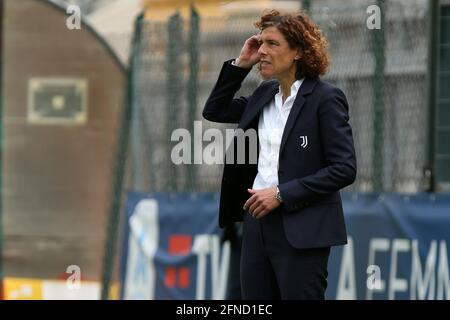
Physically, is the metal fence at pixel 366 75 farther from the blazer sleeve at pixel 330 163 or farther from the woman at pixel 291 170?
the blazer sleeve at pixel 330 163

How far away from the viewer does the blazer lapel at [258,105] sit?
16.4 feet

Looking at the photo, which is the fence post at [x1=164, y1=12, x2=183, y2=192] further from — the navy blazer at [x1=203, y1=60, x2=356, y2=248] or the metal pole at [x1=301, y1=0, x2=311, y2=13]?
the navy blazer at [x1=203, y1=60, x2=356, y2=248]

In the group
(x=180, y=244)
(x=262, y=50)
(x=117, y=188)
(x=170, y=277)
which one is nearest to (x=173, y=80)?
(x=117, y=188)

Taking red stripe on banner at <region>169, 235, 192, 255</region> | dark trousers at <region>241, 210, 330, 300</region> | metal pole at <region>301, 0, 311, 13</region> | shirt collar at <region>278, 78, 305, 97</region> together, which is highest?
metal pole at <region>301, 0, 311, 13</region>

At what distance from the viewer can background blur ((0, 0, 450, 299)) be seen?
8188 mm

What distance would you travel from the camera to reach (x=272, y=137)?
16.0ft

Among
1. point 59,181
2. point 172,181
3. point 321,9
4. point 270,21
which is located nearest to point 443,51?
point 321,9

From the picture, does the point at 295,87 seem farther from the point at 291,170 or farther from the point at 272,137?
the point at 291,170

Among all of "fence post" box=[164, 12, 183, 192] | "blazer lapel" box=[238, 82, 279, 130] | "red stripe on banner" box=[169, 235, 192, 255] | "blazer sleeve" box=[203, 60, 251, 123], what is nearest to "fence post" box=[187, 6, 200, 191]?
"fence post" box=[164, 12, 183, 192]

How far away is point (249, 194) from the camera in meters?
5.02

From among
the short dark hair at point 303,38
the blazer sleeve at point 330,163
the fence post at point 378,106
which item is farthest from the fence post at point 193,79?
the blazer sleeve at point 330,163

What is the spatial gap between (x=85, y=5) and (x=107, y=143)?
2.10m

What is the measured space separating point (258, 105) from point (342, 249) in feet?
11.0

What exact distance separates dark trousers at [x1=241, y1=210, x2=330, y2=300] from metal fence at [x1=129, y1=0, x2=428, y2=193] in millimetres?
3626
